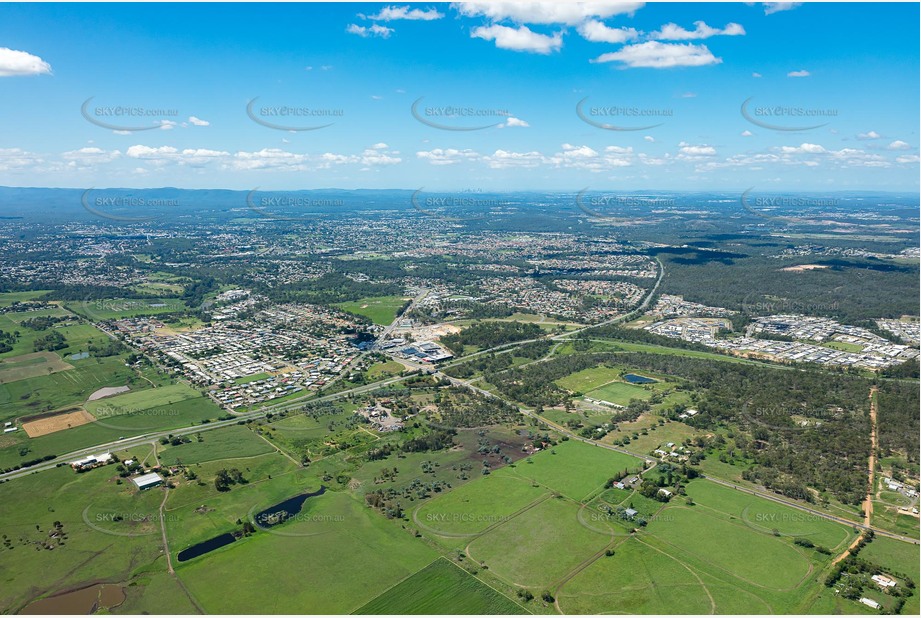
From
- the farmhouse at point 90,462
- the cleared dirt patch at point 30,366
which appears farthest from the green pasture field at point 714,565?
the cleared dirt patch at point 30,366

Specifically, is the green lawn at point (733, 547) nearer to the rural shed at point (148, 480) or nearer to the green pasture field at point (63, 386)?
the rural shed at point (148, 480)

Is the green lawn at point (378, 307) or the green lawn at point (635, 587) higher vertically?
the green lawn at point (378, 307)

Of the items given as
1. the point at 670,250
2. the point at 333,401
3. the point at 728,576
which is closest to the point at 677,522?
the point at 728,576

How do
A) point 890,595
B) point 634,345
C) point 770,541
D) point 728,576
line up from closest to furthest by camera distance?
point 890,595 < point 728,576 < point 770,541 < point 634,345

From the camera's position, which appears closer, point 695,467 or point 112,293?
point 695,467

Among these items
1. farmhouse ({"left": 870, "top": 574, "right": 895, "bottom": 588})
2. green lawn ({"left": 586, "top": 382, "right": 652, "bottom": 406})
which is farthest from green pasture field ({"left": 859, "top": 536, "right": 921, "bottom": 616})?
green lawn ({"left": 586, "top": 382, "right": 652, "bottom": 406})

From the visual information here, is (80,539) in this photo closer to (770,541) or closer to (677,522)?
(677,522)
